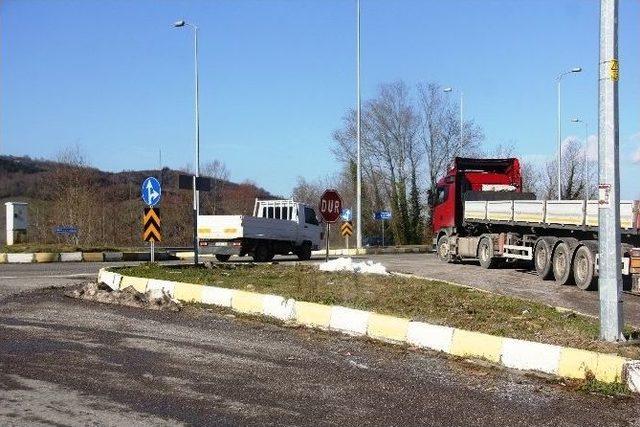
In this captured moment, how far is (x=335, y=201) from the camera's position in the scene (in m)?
17.1

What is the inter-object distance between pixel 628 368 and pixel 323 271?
404 inches

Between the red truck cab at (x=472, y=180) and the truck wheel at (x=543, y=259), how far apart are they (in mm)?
4723

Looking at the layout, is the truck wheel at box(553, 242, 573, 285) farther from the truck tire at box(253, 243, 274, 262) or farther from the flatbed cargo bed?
the truck tire at box(253, 243, 274, 262)

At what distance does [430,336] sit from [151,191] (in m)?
10.5

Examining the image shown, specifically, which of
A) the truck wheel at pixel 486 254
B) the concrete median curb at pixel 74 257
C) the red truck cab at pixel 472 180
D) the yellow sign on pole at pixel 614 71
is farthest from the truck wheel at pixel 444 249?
the yellow sign on pole at pixel 614 71

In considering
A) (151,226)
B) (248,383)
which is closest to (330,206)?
(151,226)

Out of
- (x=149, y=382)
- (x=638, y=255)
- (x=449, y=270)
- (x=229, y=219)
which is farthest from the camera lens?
(x=229, y=219)

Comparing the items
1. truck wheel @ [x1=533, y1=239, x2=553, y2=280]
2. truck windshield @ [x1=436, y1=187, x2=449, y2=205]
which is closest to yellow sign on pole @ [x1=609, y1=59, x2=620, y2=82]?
truck wheel @ [x1=533, y1=239, x2=553, y2=280]

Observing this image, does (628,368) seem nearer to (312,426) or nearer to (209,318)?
(312,426)

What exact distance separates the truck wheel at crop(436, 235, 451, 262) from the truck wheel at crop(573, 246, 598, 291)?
Answer: 8120mm

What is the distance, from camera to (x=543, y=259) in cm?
1728

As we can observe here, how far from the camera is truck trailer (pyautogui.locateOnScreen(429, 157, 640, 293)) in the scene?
14.8 metres

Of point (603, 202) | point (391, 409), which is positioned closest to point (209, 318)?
point (391, 409)

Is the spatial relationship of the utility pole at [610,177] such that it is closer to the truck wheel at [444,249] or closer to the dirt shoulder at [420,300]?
the dirt shoulder at [420,300]
